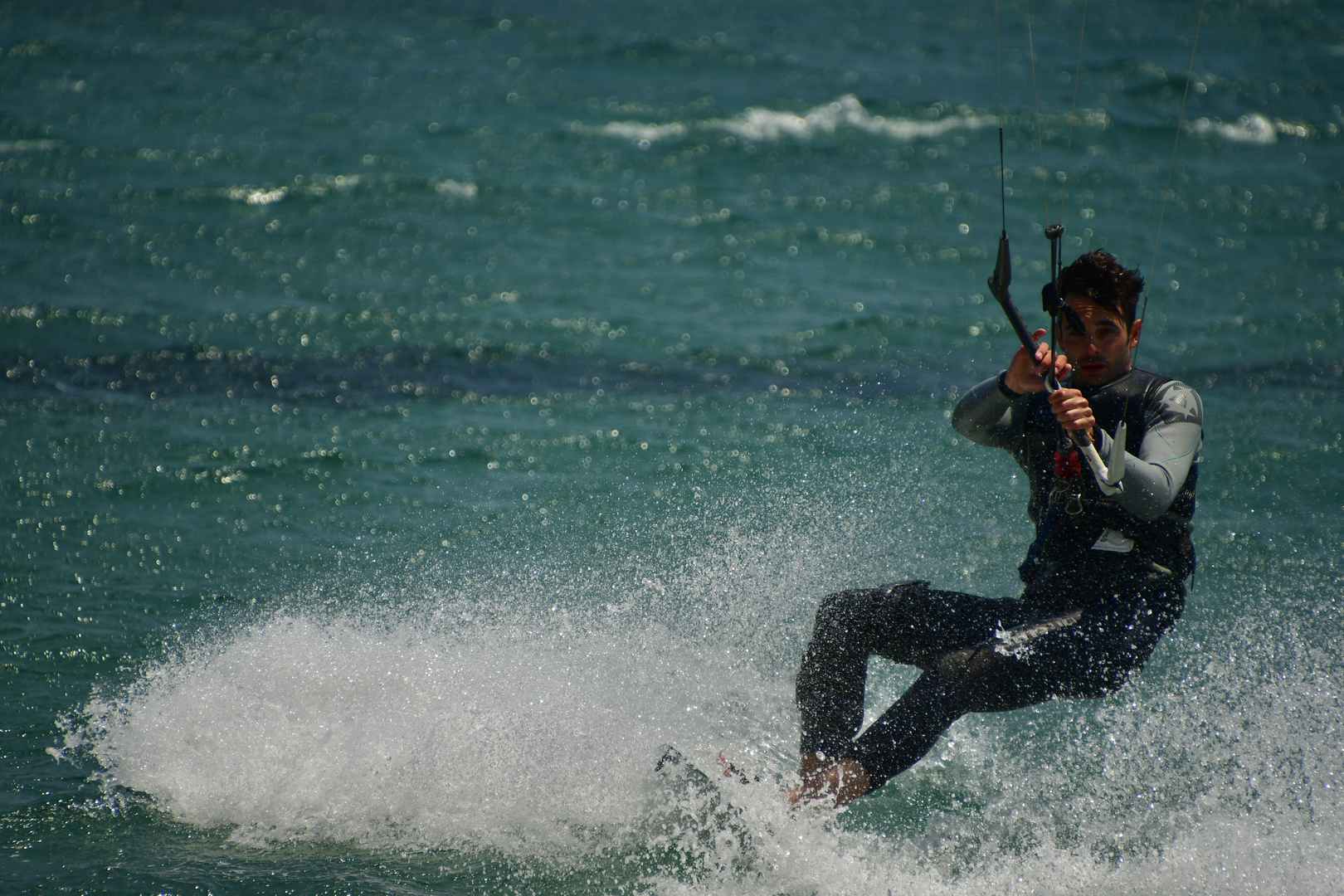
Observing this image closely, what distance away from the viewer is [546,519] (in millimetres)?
6574

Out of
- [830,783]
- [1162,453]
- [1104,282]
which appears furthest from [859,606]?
[1104,282]

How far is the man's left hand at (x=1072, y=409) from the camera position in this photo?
3.38 metres

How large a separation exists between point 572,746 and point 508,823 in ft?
1.16

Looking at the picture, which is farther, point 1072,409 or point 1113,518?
point 1113,518

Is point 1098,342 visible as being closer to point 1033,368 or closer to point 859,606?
point 1033,368

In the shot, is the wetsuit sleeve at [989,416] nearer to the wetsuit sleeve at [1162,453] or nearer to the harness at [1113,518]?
the harness at [1113,518]

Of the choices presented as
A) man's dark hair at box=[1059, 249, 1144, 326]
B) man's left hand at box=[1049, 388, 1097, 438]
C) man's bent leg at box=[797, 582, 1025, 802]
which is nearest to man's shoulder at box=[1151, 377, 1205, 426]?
man's dark hair at box=[1059, 249, 1144, 326]

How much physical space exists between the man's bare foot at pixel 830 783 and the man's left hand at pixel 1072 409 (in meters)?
1.22

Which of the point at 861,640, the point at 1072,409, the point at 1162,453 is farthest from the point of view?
the point at 861,640

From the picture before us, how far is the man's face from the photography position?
3705mm

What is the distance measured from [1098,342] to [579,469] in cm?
423

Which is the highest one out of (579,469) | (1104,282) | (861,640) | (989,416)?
(1104,282)

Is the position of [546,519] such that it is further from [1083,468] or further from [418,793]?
[1083,468]

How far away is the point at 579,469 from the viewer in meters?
7.45
